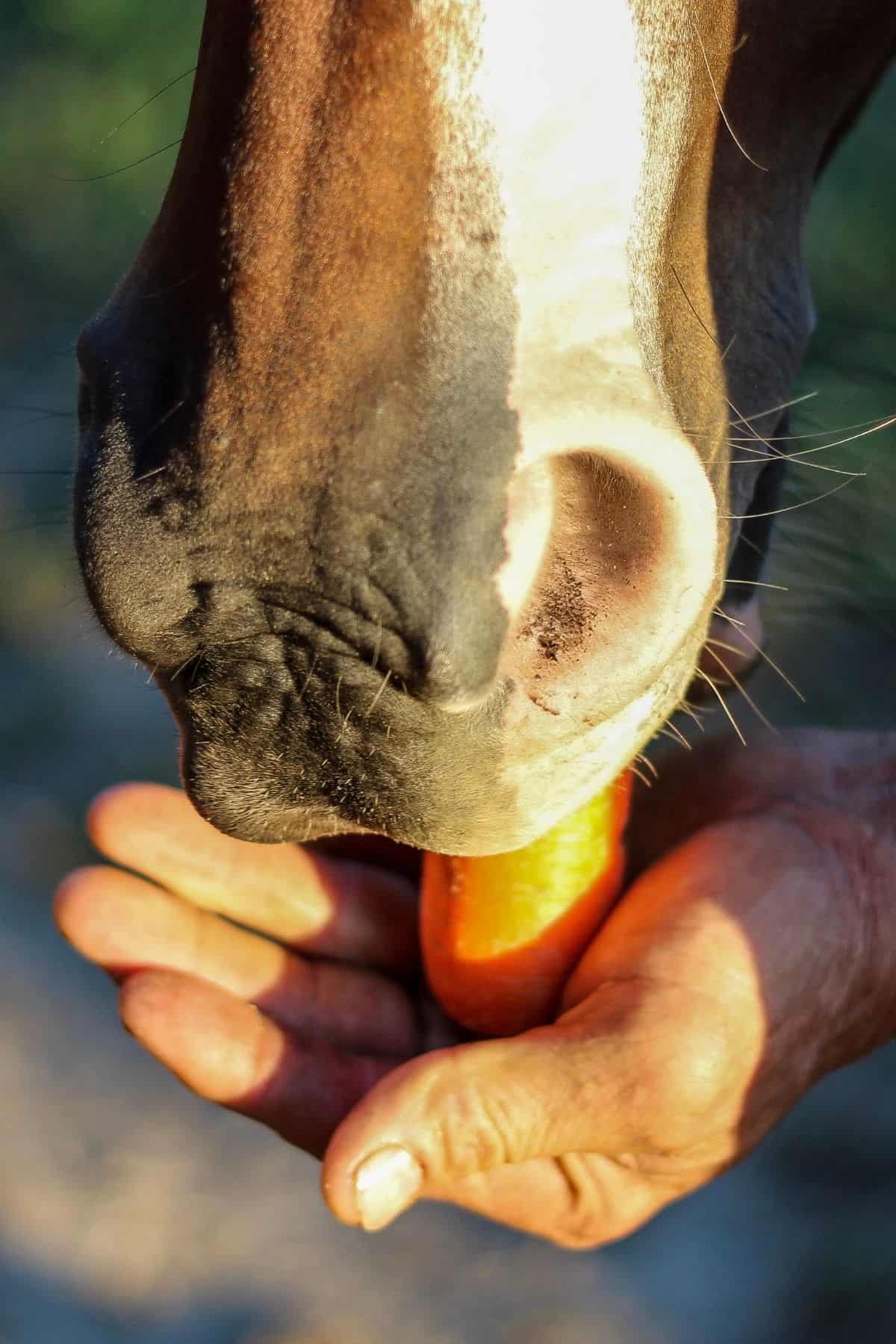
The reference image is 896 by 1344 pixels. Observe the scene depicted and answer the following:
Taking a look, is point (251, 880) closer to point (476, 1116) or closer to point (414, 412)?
point (476, 1116)

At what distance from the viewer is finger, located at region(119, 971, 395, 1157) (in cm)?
105

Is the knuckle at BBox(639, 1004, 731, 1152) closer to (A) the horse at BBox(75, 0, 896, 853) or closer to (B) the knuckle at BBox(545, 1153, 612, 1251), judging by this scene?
(B) the knuckle at BBox(545, 1153, 612, 1251)

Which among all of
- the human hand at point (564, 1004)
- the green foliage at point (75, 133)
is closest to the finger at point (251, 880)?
the human hand at point (564, 1004)

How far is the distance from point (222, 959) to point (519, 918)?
0.85ft

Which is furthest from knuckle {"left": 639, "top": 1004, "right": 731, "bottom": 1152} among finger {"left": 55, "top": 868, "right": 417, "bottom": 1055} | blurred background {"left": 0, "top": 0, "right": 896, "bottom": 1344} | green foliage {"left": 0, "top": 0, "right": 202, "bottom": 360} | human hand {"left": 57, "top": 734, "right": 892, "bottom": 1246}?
green foliage {"left": 0, "top": 0, "right": 202, "bottom": 360}

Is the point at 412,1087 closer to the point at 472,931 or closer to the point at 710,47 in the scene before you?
the point at 472,931

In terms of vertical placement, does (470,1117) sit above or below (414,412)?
below

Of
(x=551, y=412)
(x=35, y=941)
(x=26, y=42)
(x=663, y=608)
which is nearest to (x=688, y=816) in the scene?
(x=663, y=608)

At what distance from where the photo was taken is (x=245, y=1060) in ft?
3.47

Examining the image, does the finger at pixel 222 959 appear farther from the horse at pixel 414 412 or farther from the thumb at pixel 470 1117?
the horse at pixel 414 412

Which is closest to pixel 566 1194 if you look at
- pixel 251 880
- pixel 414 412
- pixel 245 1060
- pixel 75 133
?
pixel 245 1060

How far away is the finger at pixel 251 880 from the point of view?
4.14ft

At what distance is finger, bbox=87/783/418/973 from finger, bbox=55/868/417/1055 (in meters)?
0.04

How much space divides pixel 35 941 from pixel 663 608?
144 centimetres
